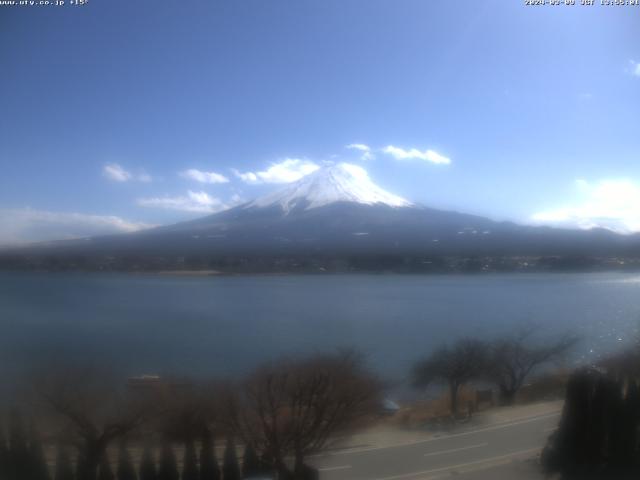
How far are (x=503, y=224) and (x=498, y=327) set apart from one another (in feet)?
2.65

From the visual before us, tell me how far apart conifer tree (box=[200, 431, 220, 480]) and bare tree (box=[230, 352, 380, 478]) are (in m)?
0.15

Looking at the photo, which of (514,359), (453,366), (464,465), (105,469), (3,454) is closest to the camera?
(105,469)

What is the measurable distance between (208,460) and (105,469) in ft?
1.53

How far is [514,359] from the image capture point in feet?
8.50

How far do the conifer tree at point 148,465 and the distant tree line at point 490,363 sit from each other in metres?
1.36

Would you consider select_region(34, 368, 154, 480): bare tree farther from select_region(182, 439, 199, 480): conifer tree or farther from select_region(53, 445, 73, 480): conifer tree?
select_region(182, 439, 199, 480): conifer tree

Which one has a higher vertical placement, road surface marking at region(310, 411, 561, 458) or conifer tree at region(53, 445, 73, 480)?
conifer tree at region(53, 445, 73, 480)

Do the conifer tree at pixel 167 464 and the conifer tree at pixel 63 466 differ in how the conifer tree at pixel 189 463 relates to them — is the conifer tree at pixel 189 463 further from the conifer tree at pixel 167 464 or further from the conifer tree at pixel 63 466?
the conifer tree at pixel 63 466

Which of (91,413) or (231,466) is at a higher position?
(91,413)

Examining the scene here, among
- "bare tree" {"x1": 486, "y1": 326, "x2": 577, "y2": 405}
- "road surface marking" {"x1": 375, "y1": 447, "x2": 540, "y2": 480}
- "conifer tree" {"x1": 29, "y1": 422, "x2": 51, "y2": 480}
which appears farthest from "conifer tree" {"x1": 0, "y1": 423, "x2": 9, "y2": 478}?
"bare tree" {"x1": 486, "y1": 326, "x2": 577, "y2": 405}

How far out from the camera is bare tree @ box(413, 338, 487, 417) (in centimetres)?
241

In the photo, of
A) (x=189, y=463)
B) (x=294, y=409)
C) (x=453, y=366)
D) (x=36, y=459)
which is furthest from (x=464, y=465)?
(x=36, y=459)

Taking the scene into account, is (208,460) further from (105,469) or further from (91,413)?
(91,413)

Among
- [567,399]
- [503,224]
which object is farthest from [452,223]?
[567,399]
